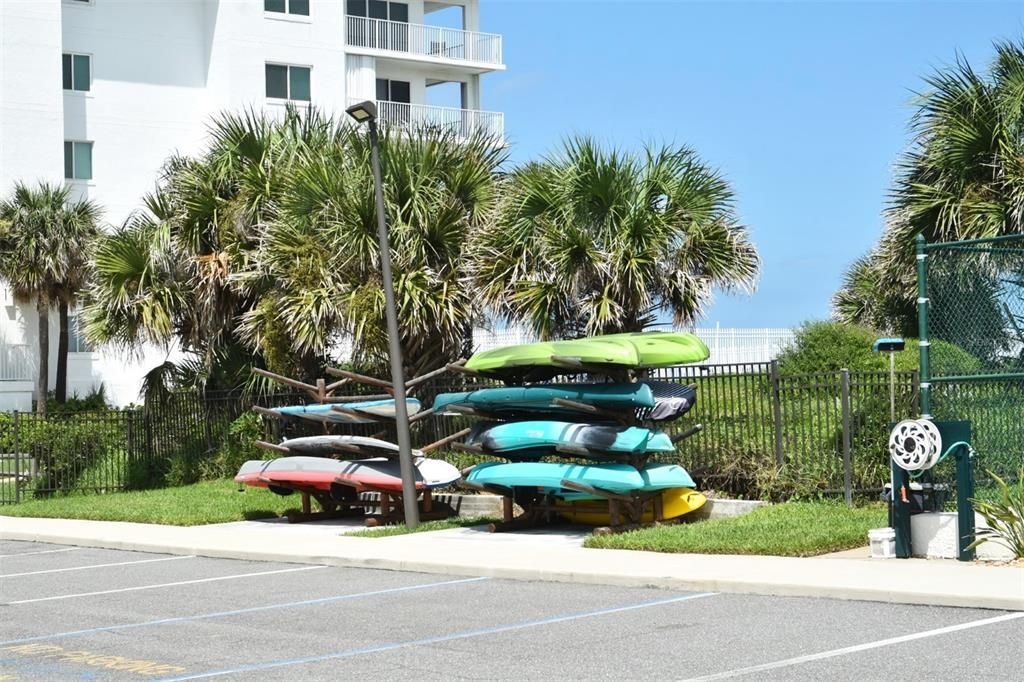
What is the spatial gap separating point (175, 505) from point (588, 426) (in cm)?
840

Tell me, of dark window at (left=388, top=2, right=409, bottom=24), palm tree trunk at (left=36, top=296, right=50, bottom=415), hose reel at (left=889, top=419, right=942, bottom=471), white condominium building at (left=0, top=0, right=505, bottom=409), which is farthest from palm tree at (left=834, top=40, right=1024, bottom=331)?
dark window at (left=388, top=2, right=409, bottom=24)

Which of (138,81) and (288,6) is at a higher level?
(288,6)

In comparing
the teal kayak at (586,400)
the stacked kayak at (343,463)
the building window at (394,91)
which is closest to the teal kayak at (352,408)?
the stacked kayak at (343,463)

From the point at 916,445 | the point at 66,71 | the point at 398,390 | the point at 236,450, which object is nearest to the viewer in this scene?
the point at 916,445

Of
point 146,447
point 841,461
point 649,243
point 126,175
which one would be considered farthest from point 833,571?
point 126,175

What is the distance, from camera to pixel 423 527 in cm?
1869

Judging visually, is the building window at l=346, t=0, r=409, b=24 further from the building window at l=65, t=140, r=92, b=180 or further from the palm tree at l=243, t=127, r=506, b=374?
the palm tree at l=243, t=127, r=506, b=374

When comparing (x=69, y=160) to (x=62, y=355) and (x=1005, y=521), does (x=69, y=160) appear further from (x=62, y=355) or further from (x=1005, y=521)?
(x=1005, y=521)

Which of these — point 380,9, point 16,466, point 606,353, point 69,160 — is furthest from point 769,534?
point 380,9

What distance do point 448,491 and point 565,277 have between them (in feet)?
12.3

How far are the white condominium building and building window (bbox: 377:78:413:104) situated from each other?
0.31 meters

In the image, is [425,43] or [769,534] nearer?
[769,534]

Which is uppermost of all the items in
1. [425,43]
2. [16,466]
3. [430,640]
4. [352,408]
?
[425,43]

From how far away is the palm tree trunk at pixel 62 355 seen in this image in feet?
145
